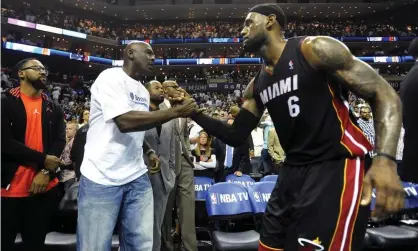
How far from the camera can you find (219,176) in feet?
18.7

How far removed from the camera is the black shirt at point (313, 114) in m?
1.79

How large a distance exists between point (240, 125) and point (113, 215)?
0.97 m

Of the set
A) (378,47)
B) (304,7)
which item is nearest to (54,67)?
(304,7)

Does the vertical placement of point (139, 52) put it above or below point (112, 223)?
above

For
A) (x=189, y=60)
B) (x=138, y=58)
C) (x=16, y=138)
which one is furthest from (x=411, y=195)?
(x=189, y=60)

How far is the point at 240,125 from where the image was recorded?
225 cm

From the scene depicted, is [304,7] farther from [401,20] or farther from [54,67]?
[54,67]

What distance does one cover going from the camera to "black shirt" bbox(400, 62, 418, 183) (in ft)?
7.14

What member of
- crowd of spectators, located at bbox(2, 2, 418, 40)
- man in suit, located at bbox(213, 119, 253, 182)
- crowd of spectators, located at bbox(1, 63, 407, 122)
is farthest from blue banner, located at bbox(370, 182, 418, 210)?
crowd of spectators, located at bbox(2, 2, 418, 40)

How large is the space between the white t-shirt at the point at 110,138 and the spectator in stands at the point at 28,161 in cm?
62

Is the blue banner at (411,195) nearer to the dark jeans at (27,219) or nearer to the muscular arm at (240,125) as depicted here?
the muscular arm at (240,125)

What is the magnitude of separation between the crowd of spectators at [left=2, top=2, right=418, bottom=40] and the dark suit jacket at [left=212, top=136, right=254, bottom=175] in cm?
2584

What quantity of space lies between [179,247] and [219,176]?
4.35ft

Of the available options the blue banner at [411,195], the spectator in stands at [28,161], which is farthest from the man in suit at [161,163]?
the blue banner at [411,195]
